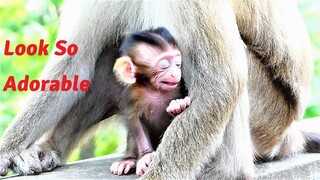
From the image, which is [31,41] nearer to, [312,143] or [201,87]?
[312,143]

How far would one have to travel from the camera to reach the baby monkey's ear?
146 inches

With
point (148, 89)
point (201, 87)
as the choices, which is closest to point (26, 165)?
point (148, 89)

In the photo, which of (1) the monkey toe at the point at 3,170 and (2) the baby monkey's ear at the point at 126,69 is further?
(1) the monkey toe at the point at 3,170

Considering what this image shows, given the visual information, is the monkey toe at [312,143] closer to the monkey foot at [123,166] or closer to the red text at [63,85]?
the monkey foot at [123,166]

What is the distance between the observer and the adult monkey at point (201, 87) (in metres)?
3.56

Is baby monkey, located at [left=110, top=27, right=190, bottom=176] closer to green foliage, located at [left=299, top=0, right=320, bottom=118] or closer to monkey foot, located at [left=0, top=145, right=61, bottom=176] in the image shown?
monkey foot, located at [left=0, top=145, right=61, bottom=176]

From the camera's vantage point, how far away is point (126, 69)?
3715mm

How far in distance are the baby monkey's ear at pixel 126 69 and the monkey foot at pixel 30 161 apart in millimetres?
639

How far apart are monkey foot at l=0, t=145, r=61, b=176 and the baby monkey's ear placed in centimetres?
64

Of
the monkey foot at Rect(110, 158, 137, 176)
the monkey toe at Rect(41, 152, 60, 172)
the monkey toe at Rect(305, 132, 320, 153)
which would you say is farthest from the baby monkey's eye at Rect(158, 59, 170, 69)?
the monkey toe at Rect(305, 132, 320, 153)

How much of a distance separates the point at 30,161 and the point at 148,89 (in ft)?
2.31

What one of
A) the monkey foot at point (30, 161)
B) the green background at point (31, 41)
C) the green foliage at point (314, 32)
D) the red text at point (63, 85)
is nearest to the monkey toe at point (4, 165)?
the monkey foot at point (30, 161)

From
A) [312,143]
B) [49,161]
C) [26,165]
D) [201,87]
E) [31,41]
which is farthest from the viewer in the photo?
[31,41]

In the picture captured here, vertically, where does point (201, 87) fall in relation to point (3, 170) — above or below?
above
